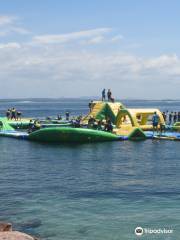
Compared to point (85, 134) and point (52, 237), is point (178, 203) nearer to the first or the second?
point (52, 237)

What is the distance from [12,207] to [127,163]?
48.3 feet

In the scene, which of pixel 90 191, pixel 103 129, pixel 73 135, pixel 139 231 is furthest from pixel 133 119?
pixel 139 231

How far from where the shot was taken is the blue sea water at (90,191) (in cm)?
2006

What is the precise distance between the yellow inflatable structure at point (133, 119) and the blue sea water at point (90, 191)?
1074cm

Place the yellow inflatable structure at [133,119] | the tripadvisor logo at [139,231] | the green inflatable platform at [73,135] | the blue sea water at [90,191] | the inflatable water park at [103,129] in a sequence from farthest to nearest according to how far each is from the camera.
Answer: the yellow inflatable structure at [133,119]
the inflatable water park at [103,129]
the green inflatable platform at [73,135]
the blue sea water at [90,191]
the tripadvisor logo at [139,231]

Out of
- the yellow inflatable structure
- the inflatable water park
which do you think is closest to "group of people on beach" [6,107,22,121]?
the inflatable water park

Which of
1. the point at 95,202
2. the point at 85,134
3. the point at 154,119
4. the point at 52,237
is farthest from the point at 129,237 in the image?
the point at 154,119

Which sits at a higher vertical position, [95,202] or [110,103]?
[110,103]

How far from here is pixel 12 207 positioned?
23078 millimetres

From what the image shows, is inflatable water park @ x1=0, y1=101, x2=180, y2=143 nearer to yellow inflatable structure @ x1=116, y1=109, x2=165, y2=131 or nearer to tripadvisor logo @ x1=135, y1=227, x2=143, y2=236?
yellow inflatable structure @ x1=116, y1=109, x2=165, y2=131

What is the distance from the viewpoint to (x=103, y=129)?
5341 centimetres

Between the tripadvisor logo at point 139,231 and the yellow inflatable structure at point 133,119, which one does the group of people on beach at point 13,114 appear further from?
the tripadvisor logo at point 139,231

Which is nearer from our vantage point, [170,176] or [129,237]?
[129,237]

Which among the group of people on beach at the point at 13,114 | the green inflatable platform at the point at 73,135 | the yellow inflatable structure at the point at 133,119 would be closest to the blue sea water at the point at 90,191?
the green inflatable platform at the point at 73,135
